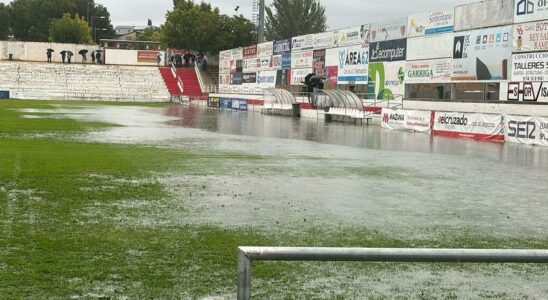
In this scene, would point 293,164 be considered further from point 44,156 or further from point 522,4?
point 522,4

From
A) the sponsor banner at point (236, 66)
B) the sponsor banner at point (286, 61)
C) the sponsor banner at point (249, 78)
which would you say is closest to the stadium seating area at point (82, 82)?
the sponsor banner at point (236, 66)

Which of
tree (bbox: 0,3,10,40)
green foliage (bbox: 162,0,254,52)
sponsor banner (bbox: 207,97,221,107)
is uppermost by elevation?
tree (bbox: 0,3,10,40)

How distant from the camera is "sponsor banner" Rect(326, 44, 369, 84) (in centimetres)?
5103

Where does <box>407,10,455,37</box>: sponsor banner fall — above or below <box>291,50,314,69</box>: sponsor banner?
above

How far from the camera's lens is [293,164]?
1908 centimetres

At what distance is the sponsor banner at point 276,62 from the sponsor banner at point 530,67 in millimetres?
34379

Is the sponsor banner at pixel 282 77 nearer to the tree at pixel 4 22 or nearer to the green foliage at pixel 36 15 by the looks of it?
the green foliage at pixel 36 15

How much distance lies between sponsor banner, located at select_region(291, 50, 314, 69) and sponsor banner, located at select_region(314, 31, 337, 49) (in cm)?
136

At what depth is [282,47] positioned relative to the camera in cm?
6706

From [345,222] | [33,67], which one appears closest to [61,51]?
[33,67]

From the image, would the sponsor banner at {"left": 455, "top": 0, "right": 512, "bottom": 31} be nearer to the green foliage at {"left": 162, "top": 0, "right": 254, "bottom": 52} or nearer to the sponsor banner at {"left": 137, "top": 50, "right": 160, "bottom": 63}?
the green foliage at {"left": 162, "top": 0, "right": 254, "bottom": 52}

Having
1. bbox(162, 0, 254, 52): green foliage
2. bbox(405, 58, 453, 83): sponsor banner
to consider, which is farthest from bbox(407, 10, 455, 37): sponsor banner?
bbox(162, 0, 254, 52): green foliage

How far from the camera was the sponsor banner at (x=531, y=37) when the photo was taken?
33406mm

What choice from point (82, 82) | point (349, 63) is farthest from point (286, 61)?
point (82, 82)
